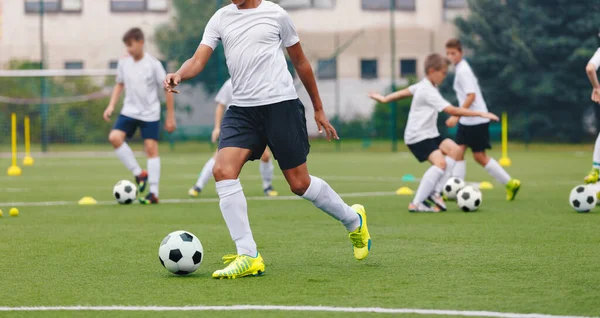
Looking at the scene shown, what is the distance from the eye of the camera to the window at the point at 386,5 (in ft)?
102

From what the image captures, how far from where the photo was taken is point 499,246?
757 cm

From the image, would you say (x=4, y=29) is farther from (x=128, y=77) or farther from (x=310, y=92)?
(x=310, y=92)

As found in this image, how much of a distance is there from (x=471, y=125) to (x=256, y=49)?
7076 millimetres

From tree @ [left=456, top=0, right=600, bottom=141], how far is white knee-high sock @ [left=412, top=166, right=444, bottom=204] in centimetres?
2024

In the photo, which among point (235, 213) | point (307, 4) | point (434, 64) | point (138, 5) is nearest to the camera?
point (235, 213)

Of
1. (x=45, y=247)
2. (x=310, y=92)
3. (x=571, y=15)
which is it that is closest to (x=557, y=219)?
(x=310, y=92)

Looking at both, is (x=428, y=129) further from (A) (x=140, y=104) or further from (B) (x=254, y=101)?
(B) (x=254, y=101)

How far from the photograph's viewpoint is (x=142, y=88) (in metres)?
12.8

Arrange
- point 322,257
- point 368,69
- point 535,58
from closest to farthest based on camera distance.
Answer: point 322,257 < point 368,69 < point 535,58

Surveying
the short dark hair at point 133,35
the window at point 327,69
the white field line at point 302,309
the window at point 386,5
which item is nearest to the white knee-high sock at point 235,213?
the white field line at point 302,309

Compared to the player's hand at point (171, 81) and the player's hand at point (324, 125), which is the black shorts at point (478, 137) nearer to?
the player's hand at point (324, 125)

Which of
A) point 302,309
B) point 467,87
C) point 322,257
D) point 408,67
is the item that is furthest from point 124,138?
point 408,67

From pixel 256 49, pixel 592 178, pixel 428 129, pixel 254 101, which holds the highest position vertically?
pixel 256 49

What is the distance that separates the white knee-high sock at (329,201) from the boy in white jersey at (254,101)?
0.06ft
